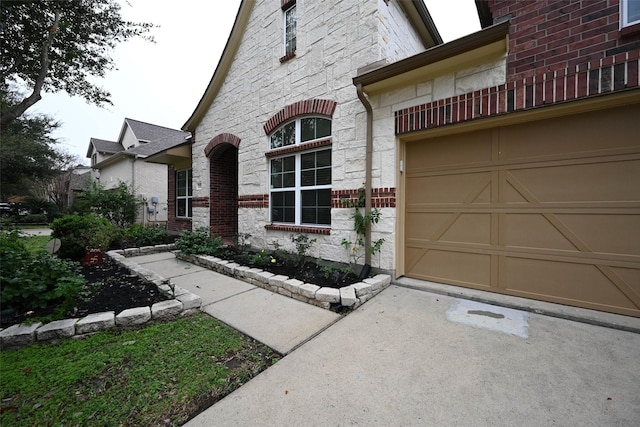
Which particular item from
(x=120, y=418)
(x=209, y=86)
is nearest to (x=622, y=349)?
(x=120, y=418)

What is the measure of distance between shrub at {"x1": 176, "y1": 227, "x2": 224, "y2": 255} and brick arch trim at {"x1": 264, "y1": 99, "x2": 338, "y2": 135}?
3049 mm

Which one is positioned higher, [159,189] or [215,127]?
[215,127]

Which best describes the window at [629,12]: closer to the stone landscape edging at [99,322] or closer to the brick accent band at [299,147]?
the brick accent band at [299,147]

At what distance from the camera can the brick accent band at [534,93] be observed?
2.60 metres

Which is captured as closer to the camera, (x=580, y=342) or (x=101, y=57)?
(x=580, y=342)

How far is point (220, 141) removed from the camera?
283 inches

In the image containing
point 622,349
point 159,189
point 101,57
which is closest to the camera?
point 622,349

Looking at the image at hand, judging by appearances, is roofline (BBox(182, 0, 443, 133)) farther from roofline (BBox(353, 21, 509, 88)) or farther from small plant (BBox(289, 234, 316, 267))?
small plant (BBox(289, 234, 316, 267))

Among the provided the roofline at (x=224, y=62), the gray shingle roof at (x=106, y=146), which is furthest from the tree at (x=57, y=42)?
the gray shingle roof at (x=106, y=146)

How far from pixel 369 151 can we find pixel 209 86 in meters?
5.86

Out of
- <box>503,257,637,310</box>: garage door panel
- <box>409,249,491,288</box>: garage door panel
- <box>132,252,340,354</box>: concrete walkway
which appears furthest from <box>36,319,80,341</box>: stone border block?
<box>503,257,637,310</box>: garage door panel

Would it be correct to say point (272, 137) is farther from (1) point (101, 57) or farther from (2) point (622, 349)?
(2) point (622, 349)

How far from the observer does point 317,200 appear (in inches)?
205

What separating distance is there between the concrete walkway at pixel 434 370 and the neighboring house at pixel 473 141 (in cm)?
76
